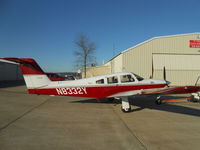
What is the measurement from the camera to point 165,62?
18.7 meters

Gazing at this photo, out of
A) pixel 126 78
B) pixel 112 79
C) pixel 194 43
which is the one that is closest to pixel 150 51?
pixel 194 43

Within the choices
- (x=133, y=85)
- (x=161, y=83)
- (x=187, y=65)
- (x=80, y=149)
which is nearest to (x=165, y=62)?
(x=187, y=65)

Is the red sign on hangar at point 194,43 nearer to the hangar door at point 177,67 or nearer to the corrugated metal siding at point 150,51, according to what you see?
the corrugated metal siding at point 150,51

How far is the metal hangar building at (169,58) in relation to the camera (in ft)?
59.9

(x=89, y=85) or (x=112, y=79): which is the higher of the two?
(x=112, y=79)

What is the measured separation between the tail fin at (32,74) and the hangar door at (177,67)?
15616mm

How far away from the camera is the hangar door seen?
18.7 metres

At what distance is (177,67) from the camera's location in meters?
18.8

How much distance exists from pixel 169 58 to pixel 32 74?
1804 cm

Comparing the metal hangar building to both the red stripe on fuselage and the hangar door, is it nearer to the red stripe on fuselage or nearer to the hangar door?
the hangar door

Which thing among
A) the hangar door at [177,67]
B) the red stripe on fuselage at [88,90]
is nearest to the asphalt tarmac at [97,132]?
the red stripe on fuselage at [88,90]

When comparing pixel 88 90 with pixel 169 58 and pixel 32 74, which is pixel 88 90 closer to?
pixel 32 74

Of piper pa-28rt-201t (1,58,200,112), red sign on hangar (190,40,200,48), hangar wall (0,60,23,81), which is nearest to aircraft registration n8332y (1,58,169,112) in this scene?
piper pa-28rt-201t (1,58,200,112)

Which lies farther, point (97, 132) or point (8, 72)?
point (8, 72)
